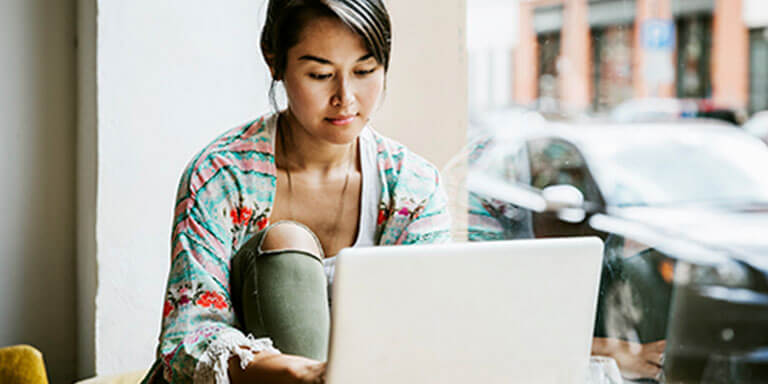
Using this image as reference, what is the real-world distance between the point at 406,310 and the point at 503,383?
7.2 inches

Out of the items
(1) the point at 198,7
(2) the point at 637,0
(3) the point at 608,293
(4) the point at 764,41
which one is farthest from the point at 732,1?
(1) the point at 198,7

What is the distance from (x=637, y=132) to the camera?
7.04ft

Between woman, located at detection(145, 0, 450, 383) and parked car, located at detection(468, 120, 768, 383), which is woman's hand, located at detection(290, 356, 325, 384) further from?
parked car, located at detection(468, 120, 768, 383)

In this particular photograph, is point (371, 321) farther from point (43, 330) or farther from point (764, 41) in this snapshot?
point (764, 41)

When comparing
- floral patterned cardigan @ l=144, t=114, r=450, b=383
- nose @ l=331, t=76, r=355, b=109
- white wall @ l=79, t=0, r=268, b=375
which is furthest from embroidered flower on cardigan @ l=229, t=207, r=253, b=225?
white wall @ l=79, t=0, r=268, b=375

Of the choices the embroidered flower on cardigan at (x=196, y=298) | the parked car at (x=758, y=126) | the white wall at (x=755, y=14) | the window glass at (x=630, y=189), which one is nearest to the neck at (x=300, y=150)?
the embroidered flower on cardigan at (x=196, y=298)

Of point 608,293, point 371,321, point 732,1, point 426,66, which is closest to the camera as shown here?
point 371,321

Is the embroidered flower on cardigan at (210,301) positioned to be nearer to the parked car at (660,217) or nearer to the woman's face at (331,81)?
the woman's face at (331,81)

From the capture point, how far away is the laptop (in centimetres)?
91

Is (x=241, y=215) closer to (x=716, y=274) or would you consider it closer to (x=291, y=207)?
(x=291, y=207)

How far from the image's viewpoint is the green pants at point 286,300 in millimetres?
1069

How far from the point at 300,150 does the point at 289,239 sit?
191 mm

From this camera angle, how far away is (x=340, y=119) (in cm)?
123

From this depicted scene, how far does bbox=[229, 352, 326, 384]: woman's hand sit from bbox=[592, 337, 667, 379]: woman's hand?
938 mm
